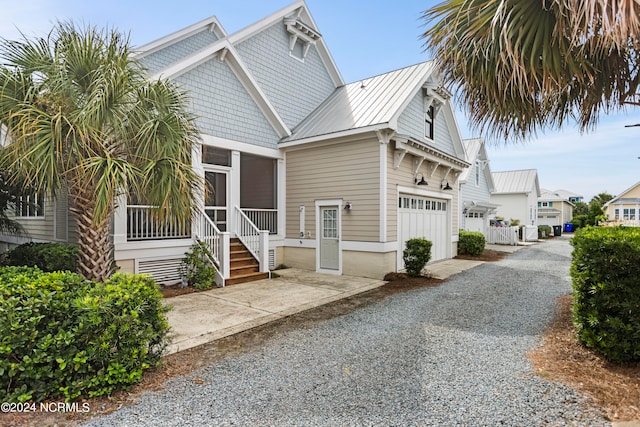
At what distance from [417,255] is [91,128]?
26.5 feet

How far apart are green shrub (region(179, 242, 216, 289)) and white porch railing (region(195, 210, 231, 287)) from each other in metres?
0.16

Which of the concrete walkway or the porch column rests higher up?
the porch column

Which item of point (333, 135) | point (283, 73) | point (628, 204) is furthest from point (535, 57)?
point (628, 204)

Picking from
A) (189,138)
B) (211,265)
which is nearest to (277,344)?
(189,138)

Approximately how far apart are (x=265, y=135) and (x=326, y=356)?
8403 millimetres

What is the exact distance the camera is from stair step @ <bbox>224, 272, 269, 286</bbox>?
28.8 feet

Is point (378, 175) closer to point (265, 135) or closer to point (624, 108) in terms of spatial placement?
point (265, 135)

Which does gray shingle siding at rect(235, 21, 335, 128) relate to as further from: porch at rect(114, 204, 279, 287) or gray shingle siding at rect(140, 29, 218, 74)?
porch at rect(114, 204, 279, 287)

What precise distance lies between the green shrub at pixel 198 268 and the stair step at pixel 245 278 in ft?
1.40

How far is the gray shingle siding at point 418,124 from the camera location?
10909mm

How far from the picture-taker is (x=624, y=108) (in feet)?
14.3

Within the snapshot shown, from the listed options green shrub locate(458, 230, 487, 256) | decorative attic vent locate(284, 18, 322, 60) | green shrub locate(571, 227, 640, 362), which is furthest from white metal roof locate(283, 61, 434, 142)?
green shrub locate(458, 230, 487, 256)

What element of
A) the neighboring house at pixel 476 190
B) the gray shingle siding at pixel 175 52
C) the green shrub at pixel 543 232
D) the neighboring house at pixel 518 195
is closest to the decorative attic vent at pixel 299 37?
the gray shingle siding at pixel 175 52

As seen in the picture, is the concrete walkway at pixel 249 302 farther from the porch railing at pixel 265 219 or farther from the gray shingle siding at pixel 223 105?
the gray shingle siding at pixel 223 105
